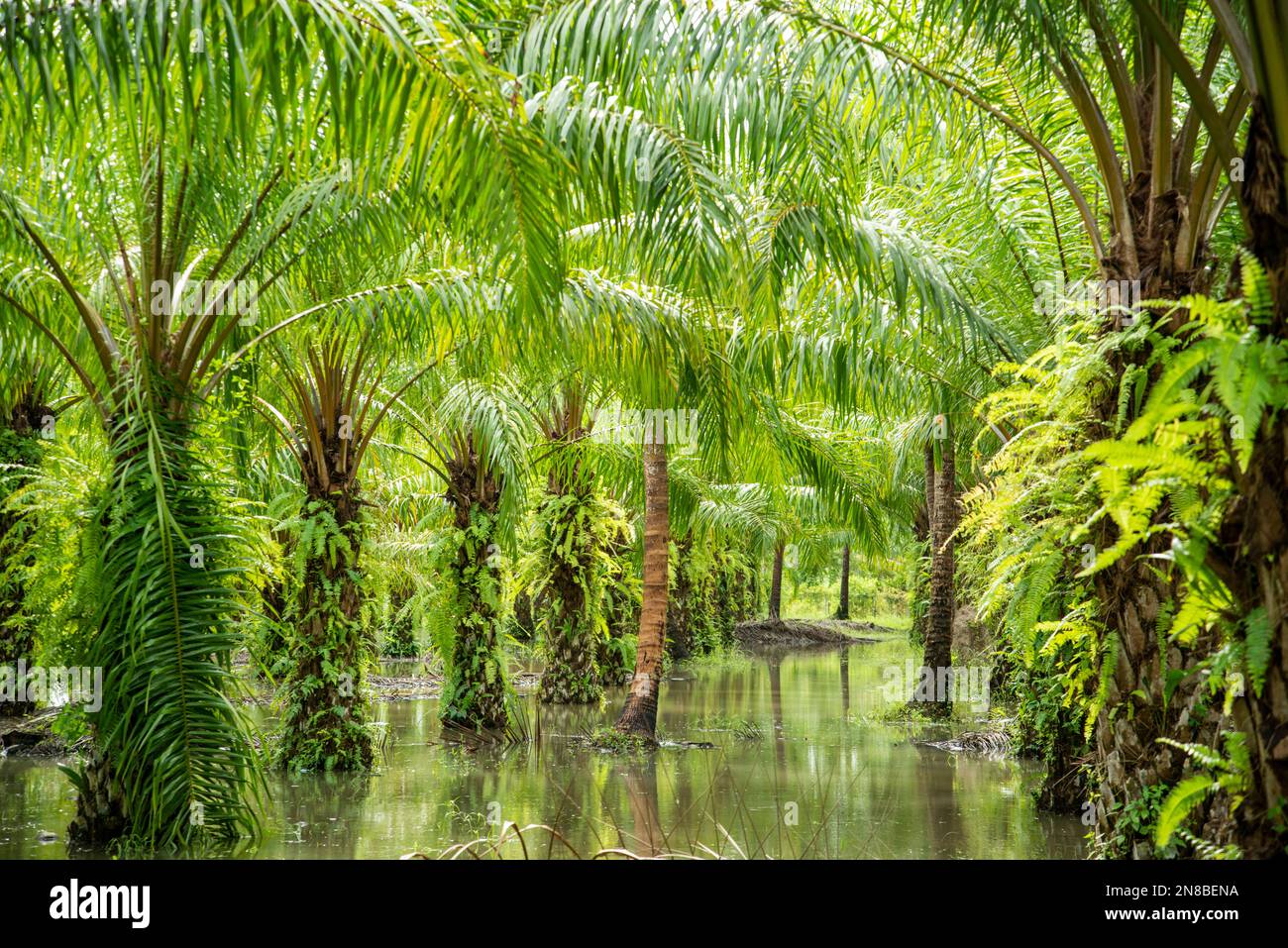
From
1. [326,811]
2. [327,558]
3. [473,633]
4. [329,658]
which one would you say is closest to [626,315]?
[327,558]

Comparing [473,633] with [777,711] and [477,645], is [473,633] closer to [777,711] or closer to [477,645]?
[477,645]

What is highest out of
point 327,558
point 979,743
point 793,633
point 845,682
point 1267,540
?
point 1267,540

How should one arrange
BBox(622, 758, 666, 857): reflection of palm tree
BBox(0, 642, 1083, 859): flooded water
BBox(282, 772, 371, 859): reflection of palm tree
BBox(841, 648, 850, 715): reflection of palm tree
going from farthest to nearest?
BBox(841, 648, 850, 715): reflection of palm tree, BBox(282, 772, 371, 859): reflection of palm tree, BBox(0, 642, 1083, 859): flooded water, BBox(622, 758, 666, 857): reflection of palm tree

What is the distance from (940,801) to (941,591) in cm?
568

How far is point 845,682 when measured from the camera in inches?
790

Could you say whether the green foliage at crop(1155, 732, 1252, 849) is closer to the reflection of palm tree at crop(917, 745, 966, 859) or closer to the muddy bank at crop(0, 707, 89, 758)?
the reflection of palm tree at crop(917, 745, 966, 859)

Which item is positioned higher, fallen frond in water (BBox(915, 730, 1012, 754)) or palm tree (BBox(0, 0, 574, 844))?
palm tree (BBox(0, 0, 574, 844))

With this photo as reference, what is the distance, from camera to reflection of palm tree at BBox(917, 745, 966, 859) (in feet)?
23.4

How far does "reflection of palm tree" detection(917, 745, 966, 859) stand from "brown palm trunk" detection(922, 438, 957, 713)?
264 cm

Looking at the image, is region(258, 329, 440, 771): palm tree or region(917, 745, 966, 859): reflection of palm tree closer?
region(917, 745, 966, 859): reflection of palm tree

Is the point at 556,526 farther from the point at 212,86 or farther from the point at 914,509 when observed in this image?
the point at 914,509

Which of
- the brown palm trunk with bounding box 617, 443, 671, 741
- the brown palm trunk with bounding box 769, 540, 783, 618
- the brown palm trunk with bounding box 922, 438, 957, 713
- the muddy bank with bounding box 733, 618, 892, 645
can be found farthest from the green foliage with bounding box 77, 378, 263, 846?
the brown palm trunk with bounding box 769, 540, 783, 618
